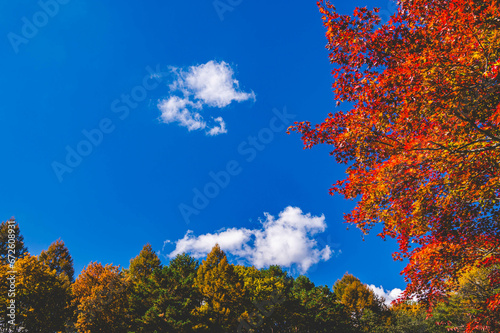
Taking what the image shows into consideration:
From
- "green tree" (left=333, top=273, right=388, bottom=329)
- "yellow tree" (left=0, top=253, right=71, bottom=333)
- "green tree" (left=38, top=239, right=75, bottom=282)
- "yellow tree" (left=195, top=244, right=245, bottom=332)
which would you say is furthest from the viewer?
"green tree" (left=333, top=273, right=388, bottom=329)

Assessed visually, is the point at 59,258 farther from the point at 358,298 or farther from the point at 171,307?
the point at 358,298

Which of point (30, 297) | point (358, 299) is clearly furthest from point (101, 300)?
point (358, 299)

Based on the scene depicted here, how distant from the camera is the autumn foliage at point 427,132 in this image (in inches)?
195

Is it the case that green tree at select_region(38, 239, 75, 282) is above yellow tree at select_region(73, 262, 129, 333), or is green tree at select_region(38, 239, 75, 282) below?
above

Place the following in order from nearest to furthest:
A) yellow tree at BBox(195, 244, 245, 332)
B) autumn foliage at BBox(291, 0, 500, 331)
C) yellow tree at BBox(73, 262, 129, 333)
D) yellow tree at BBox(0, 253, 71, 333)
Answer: autumn foliage at BBox(291, 0, 500, 331) < yellow tree at BBox(0, 253, 71, 333) < yellow tree at BBox(73, 262, 129, 333) < yellow tree at BBox(195, 244, 245, 332)

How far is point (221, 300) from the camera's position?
2616 centimetres

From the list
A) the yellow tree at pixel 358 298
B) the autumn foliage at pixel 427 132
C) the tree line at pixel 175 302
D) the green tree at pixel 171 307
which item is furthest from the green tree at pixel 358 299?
the autumn foliage at pixel 427 132

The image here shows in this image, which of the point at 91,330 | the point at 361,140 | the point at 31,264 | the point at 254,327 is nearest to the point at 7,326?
the point at 31,264

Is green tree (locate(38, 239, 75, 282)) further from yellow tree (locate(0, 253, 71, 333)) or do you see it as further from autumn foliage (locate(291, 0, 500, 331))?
autumn foliage (locate(291, 0, 500, 331))

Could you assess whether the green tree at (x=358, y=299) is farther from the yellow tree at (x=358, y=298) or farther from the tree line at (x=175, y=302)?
the tree line at (x=175, y=302)

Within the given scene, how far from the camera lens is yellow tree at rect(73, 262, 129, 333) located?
1967 centimetres

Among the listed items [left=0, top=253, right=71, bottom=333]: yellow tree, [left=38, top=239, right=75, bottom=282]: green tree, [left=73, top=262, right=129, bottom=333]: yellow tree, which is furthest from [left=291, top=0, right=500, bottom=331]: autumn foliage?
[left=38, top=239, right=75, bottom=282]: green tree

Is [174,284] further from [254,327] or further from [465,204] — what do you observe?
[465,204]

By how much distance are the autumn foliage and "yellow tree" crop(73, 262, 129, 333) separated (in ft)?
75.9
